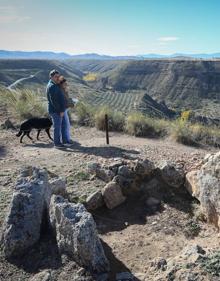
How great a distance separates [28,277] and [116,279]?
0.92 m

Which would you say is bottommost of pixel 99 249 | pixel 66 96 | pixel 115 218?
pixel 115 218

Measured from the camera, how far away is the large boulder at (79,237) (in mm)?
3857

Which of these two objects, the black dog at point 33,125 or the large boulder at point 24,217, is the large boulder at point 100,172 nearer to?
the large boulder at point 24,217

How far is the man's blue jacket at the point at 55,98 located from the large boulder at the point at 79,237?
482 cm

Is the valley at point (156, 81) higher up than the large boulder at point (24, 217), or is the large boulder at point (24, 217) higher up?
the large boulder at point (24, 217)

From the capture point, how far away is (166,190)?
6.21 m

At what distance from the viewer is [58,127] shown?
9.08m

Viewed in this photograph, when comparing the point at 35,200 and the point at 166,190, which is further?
the point at 166,190

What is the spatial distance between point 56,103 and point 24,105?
372cm

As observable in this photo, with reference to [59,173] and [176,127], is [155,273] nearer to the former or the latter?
[59,173]

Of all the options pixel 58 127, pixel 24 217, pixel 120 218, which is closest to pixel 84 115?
pixel 58 127

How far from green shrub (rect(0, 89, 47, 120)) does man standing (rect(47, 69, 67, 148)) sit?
3.11 meters

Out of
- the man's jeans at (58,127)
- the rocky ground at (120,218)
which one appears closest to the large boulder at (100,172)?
the rocky ground at (120,218)

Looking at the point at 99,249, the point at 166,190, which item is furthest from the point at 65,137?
the point at 99,249
